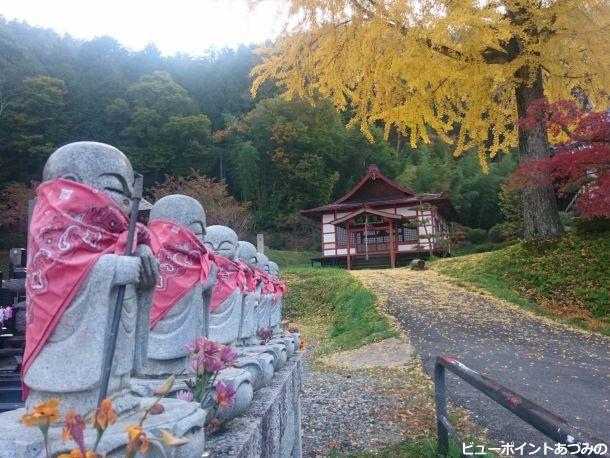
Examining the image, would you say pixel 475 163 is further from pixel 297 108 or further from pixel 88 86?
pixel 88 86

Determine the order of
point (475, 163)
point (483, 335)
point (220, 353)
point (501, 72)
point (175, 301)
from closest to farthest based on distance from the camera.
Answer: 1. point (220, 353)
2. point (175, 301)
3. point (483, 335)
4. point (501, 72)
5. point (475, 163)

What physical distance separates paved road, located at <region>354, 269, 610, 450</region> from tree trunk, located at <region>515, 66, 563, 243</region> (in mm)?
2083

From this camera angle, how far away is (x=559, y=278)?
9977 millimetres

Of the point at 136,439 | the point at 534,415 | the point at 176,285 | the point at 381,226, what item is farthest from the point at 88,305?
the point at 381,226

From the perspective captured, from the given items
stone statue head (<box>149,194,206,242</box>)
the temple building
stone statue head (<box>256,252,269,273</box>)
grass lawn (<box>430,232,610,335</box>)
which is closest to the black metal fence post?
stone statue head (<box>149,194,206,242</box>)

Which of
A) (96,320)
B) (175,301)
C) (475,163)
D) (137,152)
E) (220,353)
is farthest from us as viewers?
(475,163)

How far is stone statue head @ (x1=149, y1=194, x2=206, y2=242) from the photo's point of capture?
308 cm

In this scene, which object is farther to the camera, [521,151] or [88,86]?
[88,86]

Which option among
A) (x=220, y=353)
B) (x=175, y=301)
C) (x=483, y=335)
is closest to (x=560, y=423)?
(x=220, y=353)

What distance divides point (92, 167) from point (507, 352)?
22.4ft

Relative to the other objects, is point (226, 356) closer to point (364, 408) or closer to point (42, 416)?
point (42, 416)

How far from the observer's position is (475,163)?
31000mm

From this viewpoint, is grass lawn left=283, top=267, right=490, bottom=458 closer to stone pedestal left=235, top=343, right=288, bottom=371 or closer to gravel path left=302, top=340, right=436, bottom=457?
gravel path left=302, top=340, right=436, bottom=457

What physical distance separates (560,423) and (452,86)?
10588 mm
